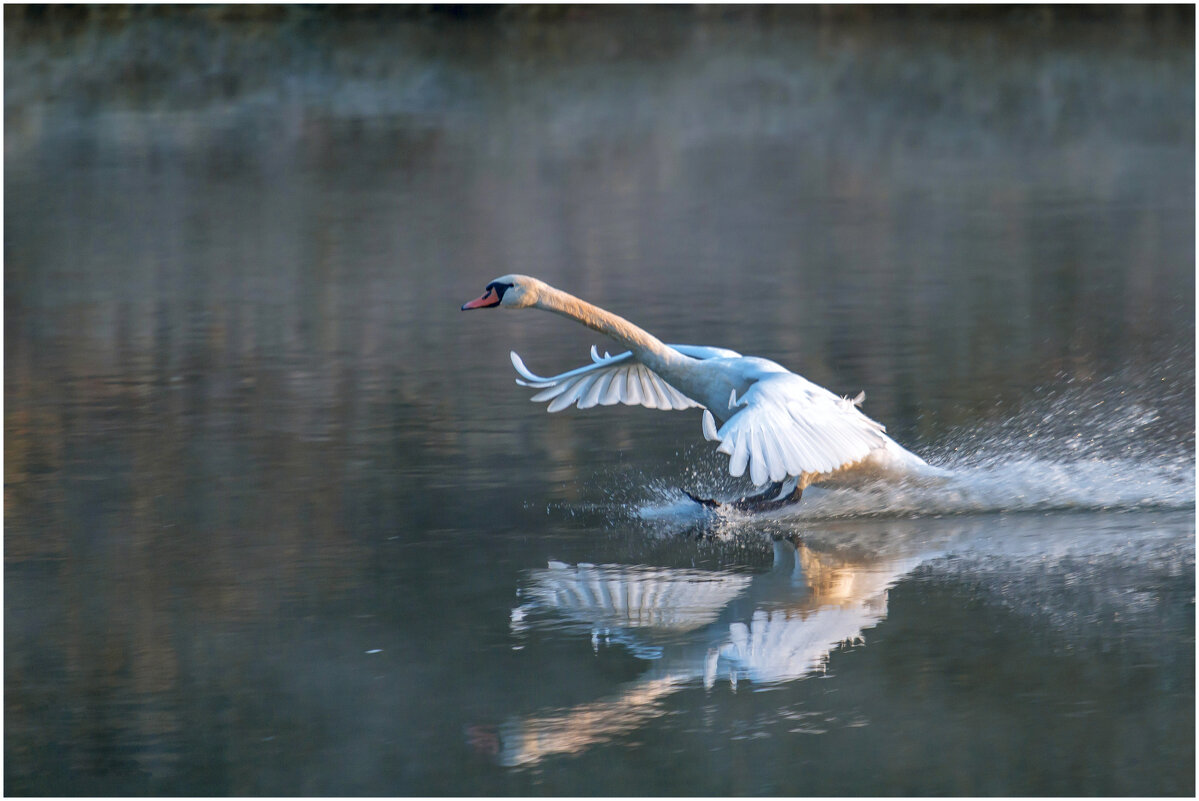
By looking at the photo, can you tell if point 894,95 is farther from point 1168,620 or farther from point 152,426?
point 1168,620

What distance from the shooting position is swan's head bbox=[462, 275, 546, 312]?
8.24 m

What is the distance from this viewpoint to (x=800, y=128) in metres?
21.8

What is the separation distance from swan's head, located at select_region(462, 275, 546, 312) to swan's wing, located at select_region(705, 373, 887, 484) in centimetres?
126

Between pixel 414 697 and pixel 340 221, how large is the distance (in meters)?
11.3

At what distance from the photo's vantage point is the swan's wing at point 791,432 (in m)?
6.93

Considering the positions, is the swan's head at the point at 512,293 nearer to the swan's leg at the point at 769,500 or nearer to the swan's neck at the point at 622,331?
the swan's neck at the point at 622,331

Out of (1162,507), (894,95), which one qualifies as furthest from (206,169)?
(1162,507)

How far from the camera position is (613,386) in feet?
28.7

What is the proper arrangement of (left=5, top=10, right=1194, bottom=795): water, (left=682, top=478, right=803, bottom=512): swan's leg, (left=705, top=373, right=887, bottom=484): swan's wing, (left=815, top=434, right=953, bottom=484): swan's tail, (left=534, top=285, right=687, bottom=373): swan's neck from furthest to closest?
1. (left=534, top=285, right=687, bottom=373): swan's neck
2. (left=682, top=478, right=803, bottom=512): swan's leg
3. (left=815, top=434, right=953, bottom=484): swan's tail
4. (left=705, top=373, right=887, bottom=484): swan's wing
5. (left=5, top=10, right=1194, bottom=795): water

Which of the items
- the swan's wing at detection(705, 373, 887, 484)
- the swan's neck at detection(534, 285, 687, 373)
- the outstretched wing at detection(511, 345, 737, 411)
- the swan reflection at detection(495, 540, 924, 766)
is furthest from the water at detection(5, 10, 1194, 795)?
the swan's neck at detection(534, 285, 687, 373)

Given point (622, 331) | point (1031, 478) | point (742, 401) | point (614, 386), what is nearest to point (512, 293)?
point (622, 331)

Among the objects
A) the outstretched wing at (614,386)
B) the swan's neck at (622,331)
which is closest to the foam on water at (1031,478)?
the outstretched wing at (614,386)

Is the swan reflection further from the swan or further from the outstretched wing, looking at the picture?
the outstretched wing

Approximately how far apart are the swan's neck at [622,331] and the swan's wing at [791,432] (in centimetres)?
68
